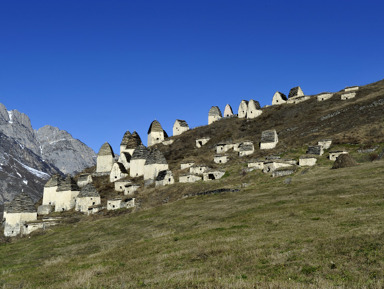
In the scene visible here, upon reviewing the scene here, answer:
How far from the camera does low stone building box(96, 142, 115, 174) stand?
102625mm

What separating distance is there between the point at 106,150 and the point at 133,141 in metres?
7.91

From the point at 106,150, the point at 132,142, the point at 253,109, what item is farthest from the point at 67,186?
the point at 253,109

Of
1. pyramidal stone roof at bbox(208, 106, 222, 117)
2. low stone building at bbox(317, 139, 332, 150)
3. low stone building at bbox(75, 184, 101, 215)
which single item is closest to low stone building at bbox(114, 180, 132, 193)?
low stone building at bbox(75, 184, 101, 215)

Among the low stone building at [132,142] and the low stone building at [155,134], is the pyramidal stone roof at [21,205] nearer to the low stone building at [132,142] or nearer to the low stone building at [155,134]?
the low stone building at [132,142]

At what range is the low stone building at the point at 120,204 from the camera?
6531cm

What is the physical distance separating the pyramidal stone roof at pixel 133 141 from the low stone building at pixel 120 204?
40.0 m

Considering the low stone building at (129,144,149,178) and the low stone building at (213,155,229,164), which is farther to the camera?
the low stone building at (129,144,149,178)

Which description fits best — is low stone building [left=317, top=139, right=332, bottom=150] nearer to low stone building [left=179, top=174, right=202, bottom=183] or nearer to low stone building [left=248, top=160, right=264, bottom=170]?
low stone building [left=248, top=160, right=264, bottom=170]

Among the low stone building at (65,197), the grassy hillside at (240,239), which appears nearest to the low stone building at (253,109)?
the grassy hillside at (240,239)

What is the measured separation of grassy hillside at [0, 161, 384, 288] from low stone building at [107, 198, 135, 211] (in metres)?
16.9

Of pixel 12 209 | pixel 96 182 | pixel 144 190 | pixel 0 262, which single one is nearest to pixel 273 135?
pixel 144 190

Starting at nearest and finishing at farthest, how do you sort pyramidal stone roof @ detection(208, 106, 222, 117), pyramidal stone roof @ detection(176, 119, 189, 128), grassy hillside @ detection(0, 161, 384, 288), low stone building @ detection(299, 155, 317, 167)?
grassy hillside @ detection(0, 161, 384, 288) < low stone building @ detection(299, 155, 317, 167) < pyramidal stone roof @ detection(176, 119, 189, 128) < pyramidal stone roof @ detection(208, 106, 222, 117)

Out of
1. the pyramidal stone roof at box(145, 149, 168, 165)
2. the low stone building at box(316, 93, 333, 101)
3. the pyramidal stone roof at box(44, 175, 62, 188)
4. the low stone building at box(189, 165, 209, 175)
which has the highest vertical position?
the low stone building at box(316, 93, 333, 101)

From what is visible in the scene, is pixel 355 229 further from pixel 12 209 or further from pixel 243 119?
pixel 243 119
